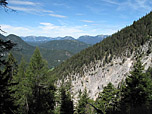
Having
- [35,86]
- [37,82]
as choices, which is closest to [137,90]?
[37,82]

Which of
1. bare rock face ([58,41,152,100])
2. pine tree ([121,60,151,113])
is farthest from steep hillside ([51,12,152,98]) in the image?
pine tree ([121,60,151,113])

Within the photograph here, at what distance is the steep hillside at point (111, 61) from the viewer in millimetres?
61153

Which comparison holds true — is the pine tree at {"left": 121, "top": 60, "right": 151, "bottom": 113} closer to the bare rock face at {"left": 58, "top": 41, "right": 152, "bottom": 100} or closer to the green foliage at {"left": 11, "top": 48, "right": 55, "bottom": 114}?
the green foliage at {"left": 11, "top": 48, "right": 55, "bottom": 114}

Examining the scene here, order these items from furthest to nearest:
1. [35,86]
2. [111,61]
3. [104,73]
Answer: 1. [111,61]
2. [104,73]
3. [35,86]

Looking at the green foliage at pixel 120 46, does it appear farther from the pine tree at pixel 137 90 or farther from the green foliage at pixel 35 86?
the green foliage at pixel 35 86

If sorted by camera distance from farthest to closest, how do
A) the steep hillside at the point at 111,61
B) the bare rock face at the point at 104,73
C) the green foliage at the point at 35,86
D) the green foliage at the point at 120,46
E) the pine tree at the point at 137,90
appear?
the green foliage at the point at 120,46 < the steep hillside at the point at 111,61 < the bare rock face at the point at 104,73 < the green foliage at the point at 35,86 < the pine tree at the point at 137,90

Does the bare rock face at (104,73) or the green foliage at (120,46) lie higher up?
the green foliage at (120,46)

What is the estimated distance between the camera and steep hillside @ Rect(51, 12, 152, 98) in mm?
61153

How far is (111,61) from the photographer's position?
7162 centimetres

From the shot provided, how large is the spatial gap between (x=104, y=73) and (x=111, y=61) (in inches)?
321

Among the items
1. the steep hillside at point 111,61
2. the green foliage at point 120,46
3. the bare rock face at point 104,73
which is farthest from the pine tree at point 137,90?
the green foliage at point 120,46

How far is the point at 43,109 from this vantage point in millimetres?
14523

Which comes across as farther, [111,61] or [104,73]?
[111,61]

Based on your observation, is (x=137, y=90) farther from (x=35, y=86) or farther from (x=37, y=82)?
(x=35, y=86)
